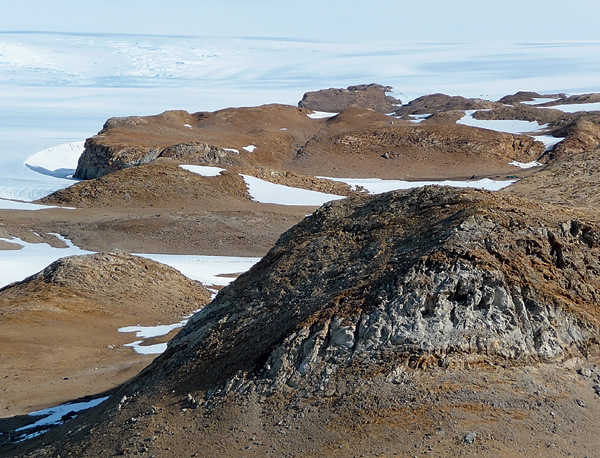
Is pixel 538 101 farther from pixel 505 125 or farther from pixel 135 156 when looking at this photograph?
pixel 135 156

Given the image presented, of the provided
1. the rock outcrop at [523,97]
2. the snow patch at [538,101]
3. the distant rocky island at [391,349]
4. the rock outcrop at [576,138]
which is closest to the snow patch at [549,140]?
the rock outcrop at [576,138]

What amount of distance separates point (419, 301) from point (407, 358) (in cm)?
69

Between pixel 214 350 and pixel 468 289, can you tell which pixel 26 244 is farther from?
pixel 468 289

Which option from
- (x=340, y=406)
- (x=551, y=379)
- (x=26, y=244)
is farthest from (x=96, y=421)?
(x=26, y=244)

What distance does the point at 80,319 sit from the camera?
72.1 ft

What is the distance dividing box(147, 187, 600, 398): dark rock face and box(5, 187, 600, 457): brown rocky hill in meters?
0.02

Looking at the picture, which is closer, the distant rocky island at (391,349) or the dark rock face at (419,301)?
the distant rocky island at (391,349)

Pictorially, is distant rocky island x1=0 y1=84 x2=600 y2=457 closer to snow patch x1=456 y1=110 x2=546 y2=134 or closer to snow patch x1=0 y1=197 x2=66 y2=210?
snow patch x1=0 y1=197 x2=66 y2=210

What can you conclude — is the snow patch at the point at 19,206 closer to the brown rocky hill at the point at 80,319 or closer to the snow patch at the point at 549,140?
the brown rocky hill at the point at 80,319

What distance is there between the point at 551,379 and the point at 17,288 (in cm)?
1856

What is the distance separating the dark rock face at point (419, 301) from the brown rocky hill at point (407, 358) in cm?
2

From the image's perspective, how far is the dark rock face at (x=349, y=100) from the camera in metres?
132

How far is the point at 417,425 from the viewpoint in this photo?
340 inches

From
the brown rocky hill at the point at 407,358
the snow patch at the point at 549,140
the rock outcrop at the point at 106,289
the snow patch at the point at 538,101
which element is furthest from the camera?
the snow patch at the point at 538,101
